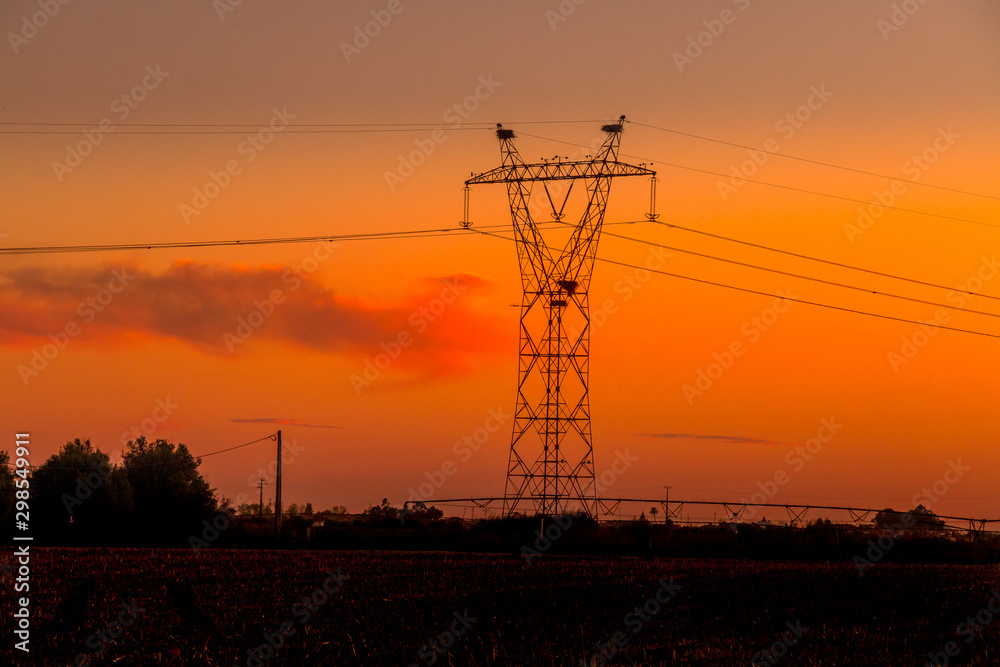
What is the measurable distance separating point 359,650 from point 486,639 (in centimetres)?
332

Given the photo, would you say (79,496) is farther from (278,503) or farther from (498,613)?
(498,613)

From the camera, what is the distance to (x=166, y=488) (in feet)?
380

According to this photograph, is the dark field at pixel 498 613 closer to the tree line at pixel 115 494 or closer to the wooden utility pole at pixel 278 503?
the wooden utility pole at pixel 278 503

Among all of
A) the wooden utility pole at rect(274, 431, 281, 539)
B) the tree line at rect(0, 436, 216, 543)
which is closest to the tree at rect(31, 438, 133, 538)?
the tree line at rect(0, 436, 216, 543)

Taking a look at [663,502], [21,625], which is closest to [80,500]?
[663,502]

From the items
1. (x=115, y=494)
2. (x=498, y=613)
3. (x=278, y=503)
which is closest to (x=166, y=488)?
(x=115, y=494)

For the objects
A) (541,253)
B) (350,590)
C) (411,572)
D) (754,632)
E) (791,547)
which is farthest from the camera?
(791,547)

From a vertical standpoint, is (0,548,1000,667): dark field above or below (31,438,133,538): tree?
below

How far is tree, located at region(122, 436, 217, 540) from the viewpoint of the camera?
342 ft

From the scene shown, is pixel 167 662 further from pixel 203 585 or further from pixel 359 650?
pixel 203 585

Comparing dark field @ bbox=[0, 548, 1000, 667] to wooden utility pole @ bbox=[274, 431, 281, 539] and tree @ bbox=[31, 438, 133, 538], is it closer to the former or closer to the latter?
wooden utility pole @ bbox=[274, 431, 281, 539]

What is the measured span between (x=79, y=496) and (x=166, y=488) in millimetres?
11343

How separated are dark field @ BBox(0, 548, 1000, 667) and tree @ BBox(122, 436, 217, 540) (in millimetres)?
57608

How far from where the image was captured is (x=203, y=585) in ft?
122
